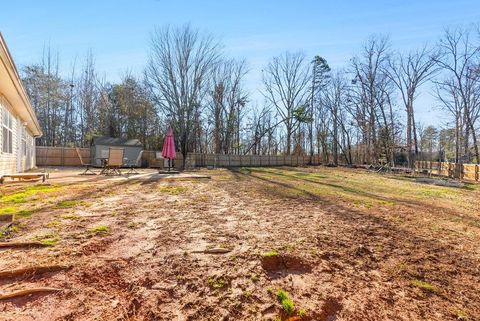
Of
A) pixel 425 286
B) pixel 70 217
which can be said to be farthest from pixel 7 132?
pixel 425 286

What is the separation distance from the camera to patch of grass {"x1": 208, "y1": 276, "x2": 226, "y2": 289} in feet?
6.12

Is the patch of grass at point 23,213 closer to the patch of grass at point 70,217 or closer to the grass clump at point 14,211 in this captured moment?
the grass clump at point 14,211

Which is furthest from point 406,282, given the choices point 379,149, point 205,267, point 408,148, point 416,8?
point 379,149

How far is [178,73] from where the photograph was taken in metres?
21.0

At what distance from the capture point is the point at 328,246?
2713 mm

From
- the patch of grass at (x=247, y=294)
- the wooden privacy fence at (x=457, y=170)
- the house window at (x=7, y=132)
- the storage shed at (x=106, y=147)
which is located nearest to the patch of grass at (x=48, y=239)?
the patch of grass at (x=247, y=294)

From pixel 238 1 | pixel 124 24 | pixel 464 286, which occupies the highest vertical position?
pixel 124 24

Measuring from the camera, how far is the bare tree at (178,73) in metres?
20.8

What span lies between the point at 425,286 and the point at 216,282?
155 centimetres

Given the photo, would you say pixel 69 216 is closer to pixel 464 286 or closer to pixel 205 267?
pixel 205 267

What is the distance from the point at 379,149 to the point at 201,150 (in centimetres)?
1719

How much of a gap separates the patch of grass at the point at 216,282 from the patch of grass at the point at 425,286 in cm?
143

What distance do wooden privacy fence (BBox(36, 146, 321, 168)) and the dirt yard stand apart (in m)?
16.9

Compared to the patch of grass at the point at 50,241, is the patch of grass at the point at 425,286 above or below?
below
